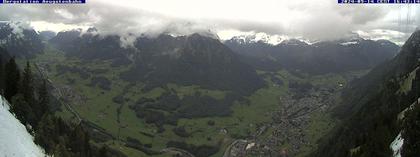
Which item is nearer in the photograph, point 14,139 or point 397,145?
point 14,139

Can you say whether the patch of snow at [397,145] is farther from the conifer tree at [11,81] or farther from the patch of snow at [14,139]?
the conifer tree at [11,81]

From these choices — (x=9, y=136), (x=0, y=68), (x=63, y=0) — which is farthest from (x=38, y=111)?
(x=9, y=136)

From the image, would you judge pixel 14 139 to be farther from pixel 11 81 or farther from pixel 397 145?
pixel 397 145

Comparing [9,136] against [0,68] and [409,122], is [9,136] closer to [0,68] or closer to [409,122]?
[0,68]

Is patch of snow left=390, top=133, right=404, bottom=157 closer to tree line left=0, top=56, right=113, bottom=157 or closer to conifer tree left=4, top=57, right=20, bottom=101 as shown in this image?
tree line left=0, top=56, right=113, bottom=157

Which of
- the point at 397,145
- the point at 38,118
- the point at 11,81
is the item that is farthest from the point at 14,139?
the point at 397,145

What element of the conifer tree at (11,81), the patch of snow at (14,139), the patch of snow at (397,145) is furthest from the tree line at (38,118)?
the patch of snow at (397,145)
